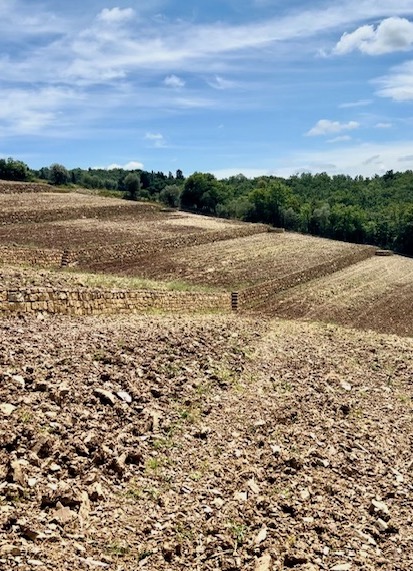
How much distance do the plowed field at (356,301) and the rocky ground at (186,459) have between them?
14.4m

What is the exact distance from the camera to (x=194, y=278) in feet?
97.5

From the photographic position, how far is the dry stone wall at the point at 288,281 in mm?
27961

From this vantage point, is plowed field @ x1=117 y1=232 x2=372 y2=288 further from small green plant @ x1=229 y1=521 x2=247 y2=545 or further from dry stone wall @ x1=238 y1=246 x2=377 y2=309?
small green plant @ x1=229 y1=521 x2=247 y2=545

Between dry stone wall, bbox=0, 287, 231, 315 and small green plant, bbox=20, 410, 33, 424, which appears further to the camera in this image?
dry stone wall, bbox=0, 287, 231, 315

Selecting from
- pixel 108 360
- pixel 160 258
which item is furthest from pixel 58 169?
pixel 108 360

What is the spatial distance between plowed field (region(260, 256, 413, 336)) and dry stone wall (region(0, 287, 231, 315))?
22.9ft

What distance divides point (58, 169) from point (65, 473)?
275 ft

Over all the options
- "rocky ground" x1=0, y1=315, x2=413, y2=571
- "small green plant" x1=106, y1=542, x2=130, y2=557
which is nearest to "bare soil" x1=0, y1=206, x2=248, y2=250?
"rocky ground" x1=0, y1=315, x2=413, y2=571

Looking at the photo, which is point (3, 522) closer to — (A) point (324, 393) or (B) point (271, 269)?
(A) point (324, 393)

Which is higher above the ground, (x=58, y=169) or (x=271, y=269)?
(x=58, y=169)

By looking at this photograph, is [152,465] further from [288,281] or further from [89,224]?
[89,224]

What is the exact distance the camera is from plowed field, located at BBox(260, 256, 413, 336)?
2680 cm

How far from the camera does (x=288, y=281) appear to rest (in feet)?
109

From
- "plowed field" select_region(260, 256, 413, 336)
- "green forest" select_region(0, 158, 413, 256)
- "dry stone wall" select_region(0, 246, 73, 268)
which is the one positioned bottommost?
"plowed field" select_region(260, 256, 413, 336)
